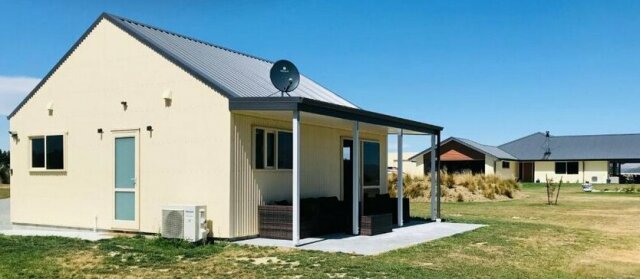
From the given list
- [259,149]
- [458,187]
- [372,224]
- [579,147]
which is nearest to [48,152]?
[259,149]

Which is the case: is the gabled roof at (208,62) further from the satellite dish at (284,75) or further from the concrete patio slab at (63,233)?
the concrete patio slab at (63,233)

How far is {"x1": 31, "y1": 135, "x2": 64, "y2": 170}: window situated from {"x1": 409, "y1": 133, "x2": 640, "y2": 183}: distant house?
37737 mm

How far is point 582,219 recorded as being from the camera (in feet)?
61.8

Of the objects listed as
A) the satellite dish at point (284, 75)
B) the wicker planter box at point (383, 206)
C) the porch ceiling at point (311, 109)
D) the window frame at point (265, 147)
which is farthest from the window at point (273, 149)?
the wicker planter box at point (383, 206)

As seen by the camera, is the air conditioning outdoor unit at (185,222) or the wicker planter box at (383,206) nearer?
the air conditioning outdoor unit at (185,222)

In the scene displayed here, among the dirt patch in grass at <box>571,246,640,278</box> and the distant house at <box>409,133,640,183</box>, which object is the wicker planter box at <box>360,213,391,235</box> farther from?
the distant house at <box>409,133,640,183</box>

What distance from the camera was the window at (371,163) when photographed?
17.4m

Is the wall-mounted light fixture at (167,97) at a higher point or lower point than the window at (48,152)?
higher

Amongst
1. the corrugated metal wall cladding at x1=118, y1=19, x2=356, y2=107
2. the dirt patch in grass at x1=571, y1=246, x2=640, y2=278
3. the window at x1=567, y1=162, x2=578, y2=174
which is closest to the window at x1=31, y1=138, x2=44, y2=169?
the corrugated metal wall cladding at x1=118, y1=19, x2=356, y2=107

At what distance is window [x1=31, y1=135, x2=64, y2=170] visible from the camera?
14588 millimetres

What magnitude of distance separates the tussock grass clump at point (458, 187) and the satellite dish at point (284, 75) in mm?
16055

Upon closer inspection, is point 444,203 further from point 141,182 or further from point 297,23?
point 141,182

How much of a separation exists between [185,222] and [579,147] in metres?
52.5

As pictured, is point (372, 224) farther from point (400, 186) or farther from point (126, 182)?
point (126, 182)
